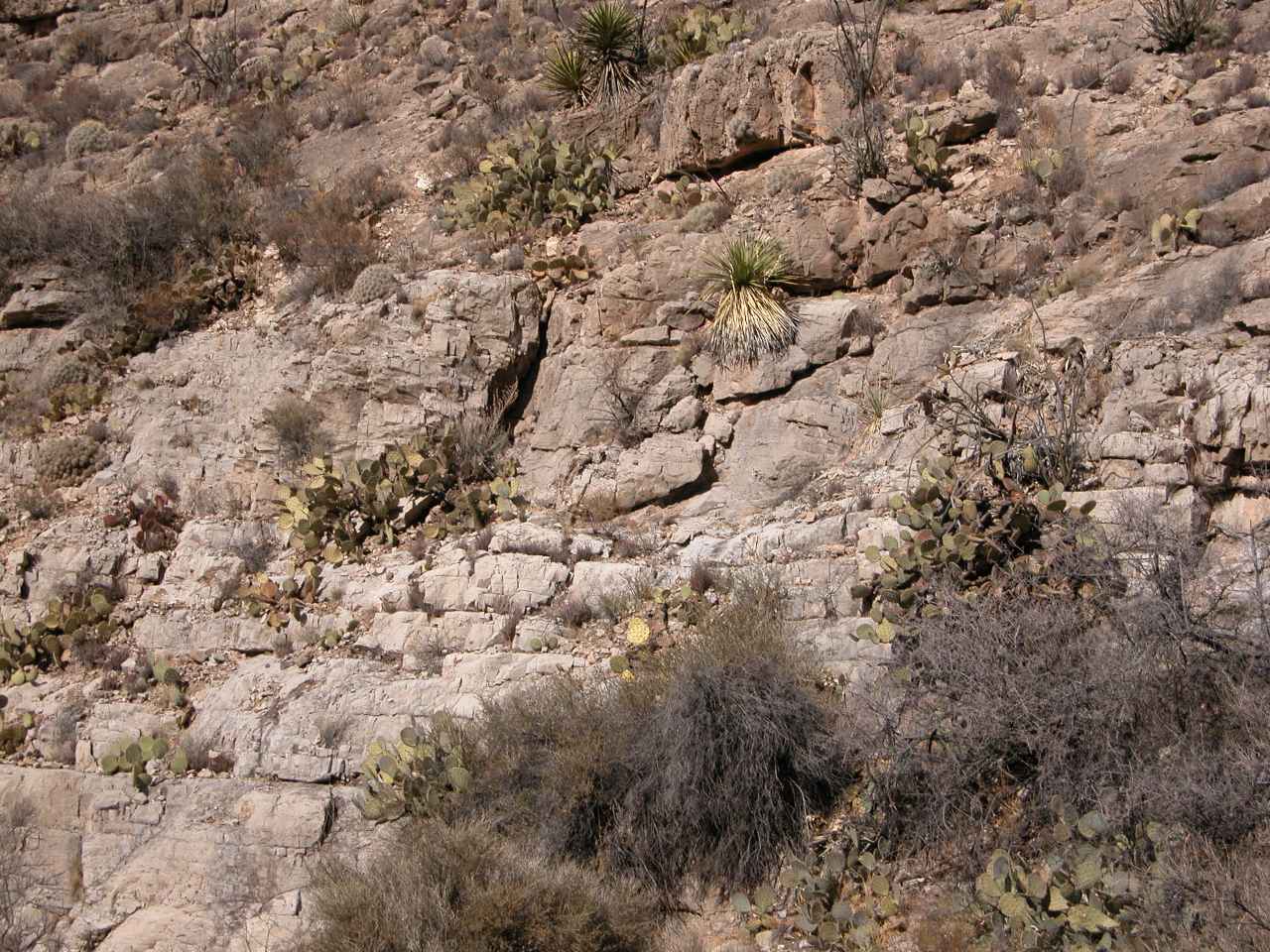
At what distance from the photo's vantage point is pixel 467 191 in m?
13.5

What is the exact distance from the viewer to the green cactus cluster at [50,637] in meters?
9.70

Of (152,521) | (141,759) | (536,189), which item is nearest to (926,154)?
(536,189)

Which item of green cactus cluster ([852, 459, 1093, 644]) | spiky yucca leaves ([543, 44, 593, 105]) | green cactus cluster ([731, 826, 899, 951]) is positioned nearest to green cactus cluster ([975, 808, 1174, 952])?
green cactus cluster ([731, 826, 899, 951])

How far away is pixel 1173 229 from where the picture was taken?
9.65m

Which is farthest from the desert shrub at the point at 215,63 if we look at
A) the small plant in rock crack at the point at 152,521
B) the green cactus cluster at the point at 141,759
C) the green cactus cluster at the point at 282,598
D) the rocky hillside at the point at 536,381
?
the green cactus cluster at the point at 141,759

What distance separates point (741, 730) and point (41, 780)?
551cm

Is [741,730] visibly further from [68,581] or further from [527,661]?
[68,581]

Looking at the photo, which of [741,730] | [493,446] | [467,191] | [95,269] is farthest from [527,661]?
[95,269]

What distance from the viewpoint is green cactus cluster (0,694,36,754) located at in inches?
348

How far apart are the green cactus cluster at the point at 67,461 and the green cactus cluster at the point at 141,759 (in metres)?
4.71

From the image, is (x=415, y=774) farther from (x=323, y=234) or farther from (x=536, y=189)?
(x=323, y=234)

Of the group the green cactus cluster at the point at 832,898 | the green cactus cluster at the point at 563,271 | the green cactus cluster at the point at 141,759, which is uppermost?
the green cactus cluster at the point at 563,271

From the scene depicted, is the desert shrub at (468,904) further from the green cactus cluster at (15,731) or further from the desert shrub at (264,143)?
the desert shrub at (264,143)

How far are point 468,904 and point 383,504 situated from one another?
5.04 meters
